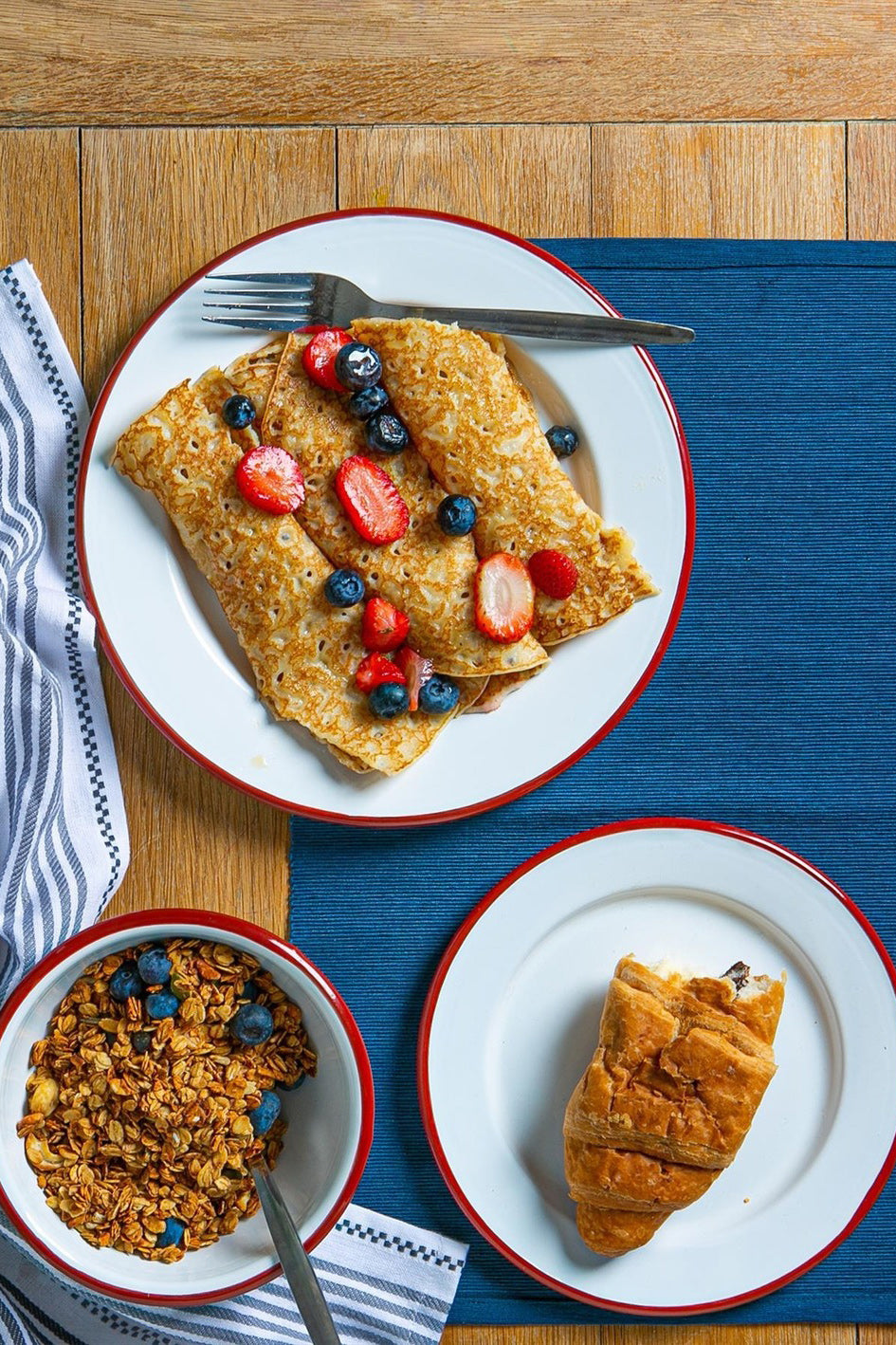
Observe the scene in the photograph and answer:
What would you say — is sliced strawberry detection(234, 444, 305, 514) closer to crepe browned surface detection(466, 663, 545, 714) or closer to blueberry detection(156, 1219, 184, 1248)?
crepe browned surface detection(466, 663, 545, 714)

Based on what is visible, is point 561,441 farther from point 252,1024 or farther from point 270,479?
point 252,1024

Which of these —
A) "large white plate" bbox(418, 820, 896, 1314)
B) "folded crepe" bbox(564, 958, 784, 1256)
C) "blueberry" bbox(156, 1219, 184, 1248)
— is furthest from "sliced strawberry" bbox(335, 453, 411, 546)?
"blueberry" bbox(156, 1219, 184, 1248)

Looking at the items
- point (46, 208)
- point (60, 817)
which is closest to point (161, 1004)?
point (60, 817)

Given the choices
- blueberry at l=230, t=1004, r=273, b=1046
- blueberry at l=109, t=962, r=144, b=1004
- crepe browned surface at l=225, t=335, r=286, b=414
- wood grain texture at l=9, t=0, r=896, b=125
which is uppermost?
wood grain texture at l=9, t=0, r=896, b=125

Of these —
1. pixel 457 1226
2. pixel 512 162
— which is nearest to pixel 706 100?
pixel 512 162

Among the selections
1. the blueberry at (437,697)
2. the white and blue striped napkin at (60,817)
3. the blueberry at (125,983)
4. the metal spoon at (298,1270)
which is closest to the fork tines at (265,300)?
the white and blue striped napkin at (60,817)
